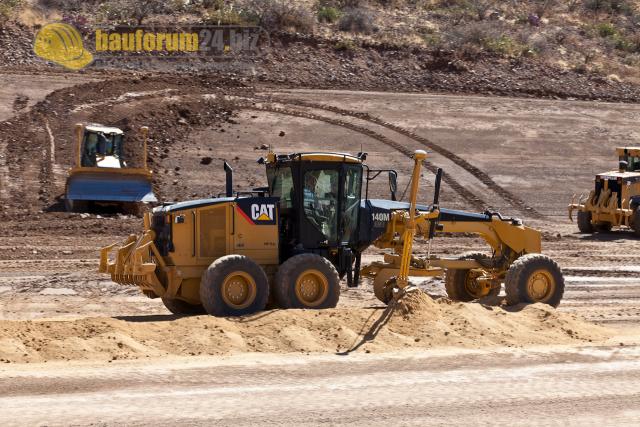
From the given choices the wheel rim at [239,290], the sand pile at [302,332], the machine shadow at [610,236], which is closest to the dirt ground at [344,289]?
the sand pile at [302,332]

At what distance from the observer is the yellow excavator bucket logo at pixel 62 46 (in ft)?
123

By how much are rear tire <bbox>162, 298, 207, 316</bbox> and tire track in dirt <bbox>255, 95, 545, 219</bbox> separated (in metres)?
16.3

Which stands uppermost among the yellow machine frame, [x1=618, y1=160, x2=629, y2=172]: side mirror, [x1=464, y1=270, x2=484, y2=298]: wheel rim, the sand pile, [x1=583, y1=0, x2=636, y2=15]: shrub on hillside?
[x1=583, y1=0, x2=636, y2=15]: shrub on hillside

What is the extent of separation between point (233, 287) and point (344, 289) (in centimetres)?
402

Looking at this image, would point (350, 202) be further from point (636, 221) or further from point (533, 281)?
point (636, 221)

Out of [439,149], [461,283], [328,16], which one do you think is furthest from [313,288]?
[328,16]

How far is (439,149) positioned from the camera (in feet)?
108

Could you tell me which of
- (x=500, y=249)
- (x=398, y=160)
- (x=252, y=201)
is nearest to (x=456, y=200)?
(x=398, y=160)

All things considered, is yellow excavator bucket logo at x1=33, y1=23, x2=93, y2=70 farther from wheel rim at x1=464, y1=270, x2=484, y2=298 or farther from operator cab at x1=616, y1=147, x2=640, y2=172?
wheel rim at x1=464, y1=270, x2=484, y2=298

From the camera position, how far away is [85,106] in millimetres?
32750

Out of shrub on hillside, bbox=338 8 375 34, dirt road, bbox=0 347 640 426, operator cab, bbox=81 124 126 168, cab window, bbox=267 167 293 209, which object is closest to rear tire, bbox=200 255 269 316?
cab window, bbox=267 167 293 209

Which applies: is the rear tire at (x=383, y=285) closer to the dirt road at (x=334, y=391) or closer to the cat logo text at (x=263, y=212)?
the cat logo text at (x=263, y=212)

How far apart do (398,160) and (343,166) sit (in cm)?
1765

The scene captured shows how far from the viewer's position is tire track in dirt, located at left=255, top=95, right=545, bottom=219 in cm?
2954
